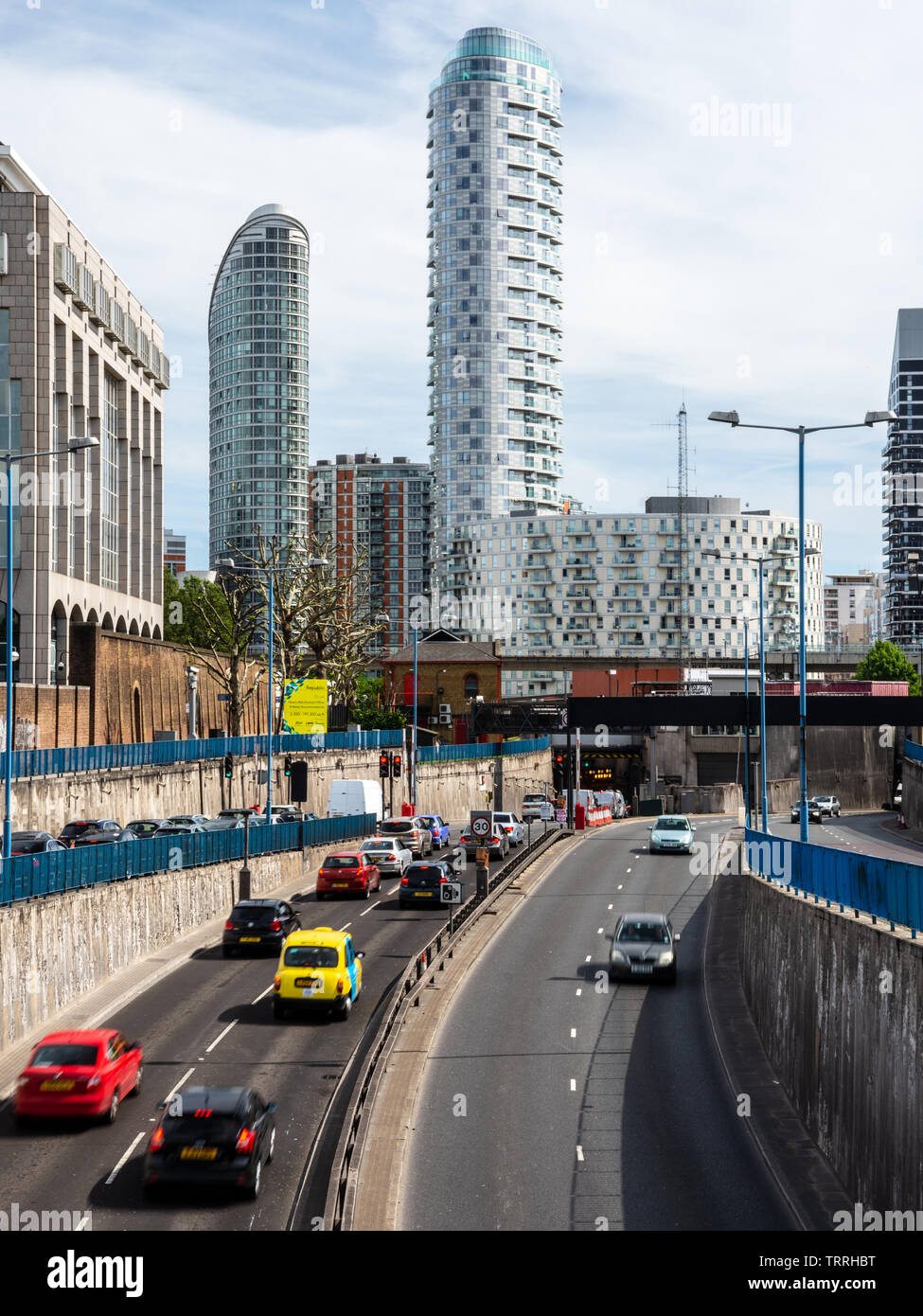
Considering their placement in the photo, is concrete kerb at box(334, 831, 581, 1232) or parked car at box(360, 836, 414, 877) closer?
concrete kerb at box(334, 831, 581, 1232)

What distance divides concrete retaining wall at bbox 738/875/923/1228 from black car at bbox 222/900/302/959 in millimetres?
13678

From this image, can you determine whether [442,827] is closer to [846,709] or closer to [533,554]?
[846,709]

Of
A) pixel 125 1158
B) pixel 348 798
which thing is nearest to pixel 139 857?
pixel 125 1158

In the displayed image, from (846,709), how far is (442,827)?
88.2 feet

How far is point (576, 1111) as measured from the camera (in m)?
25.5

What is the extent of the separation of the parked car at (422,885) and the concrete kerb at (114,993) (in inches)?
241

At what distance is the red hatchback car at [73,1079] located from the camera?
2328 cm

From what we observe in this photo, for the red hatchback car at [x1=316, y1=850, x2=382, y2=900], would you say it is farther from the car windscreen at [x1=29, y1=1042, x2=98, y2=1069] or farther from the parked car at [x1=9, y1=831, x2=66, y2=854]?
the car windscreen at [x1=29, y1=1042, x2=98, y2=1069]

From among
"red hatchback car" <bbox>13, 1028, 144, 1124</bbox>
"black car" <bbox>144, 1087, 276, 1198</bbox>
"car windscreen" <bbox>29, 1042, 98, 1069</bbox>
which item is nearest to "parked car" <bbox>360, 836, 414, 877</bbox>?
"red hatchback car" <bbox>13, 1028, 144, 1124</bbox>

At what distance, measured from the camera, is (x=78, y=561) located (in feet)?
269

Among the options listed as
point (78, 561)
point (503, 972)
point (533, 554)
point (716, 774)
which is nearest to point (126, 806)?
point (503, 972)

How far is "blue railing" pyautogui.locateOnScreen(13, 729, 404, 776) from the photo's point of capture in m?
49.9
